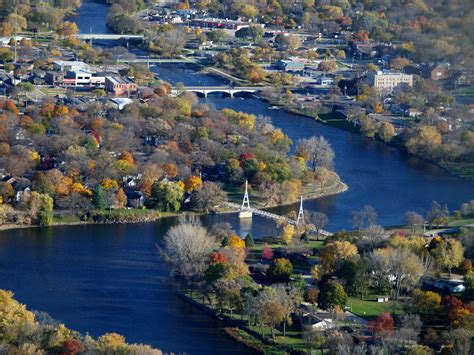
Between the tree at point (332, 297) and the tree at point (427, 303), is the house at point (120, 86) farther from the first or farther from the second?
the tree at point (427, 303)

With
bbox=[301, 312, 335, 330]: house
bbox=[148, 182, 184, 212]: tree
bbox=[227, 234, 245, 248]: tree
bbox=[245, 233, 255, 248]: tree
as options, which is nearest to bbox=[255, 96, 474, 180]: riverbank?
bbox=[148, 182, 184, 212]: tree

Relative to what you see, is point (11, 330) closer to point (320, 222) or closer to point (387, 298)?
point (387, 298)

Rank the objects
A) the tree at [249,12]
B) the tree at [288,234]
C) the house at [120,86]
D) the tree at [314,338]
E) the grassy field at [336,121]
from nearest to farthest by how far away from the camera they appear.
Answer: the tree at [314,338] → the tree at [288,234] → the grassy field at [336,121] → the house at [120,86] → the tree at [249,12]

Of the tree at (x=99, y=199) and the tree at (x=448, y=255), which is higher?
the tree at (x=99, y=199)

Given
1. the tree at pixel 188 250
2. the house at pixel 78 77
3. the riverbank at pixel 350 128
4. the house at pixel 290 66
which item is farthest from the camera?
the house at pixel 290 66

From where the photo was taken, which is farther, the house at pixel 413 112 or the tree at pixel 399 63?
the tree at pixel 399 63

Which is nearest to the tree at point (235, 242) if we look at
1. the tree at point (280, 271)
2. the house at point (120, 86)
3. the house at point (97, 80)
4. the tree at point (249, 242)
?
the tree at point (249, 242)

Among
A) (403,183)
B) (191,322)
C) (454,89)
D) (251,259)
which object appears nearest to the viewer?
(191,322)

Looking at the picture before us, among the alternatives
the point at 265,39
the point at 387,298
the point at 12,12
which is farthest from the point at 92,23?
the point at 387,298
